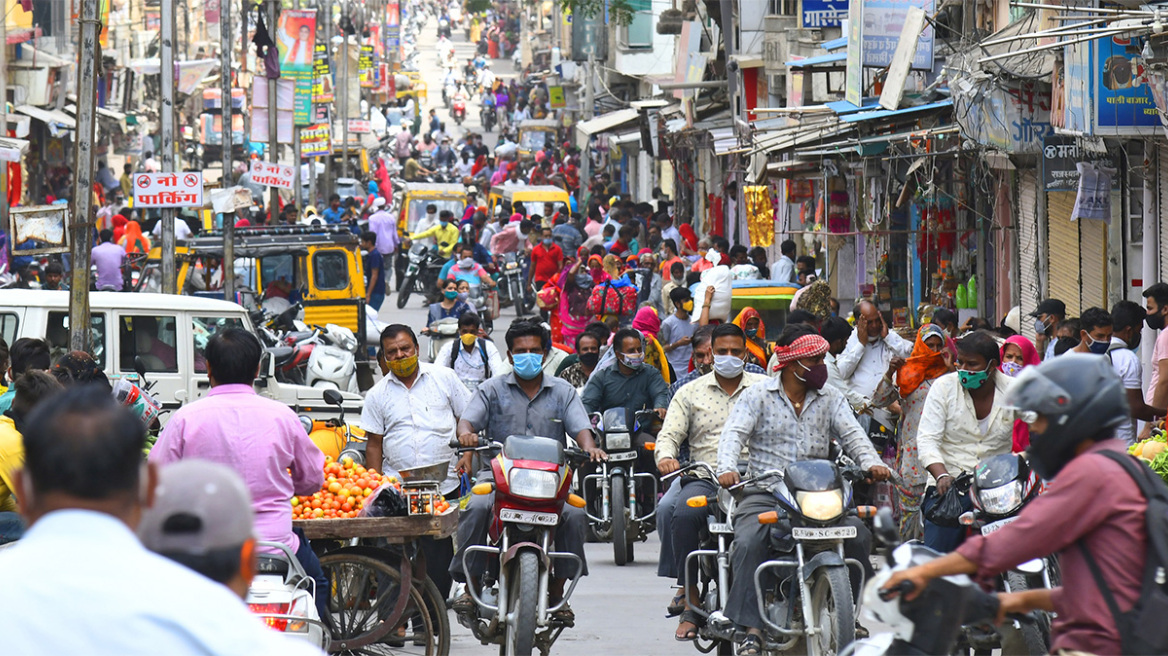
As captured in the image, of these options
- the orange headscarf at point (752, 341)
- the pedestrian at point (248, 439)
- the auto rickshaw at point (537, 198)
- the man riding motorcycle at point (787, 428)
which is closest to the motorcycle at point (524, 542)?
the man riding motorcycle at point (787, 428)

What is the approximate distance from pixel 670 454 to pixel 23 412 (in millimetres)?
3009

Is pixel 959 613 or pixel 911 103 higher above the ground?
pixel 911 103

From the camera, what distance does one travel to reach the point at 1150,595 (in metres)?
4.13

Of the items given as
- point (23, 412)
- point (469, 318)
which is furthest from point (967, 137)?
point (23, 412)

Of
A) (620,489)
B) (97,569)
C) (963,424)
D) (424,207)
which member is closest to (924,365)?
(620,489)

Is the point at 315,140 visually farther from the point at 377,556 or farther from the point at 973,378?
the point at 973,378

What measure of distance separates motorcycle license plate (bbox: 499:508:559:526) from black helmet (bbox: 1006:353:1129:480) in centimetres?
366

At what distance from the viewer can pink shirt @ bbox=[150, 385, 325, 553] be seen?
630 centimetres

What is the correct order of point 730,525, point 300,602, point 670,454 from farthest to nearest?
point 670,454 → point 730,525 → point 300,602

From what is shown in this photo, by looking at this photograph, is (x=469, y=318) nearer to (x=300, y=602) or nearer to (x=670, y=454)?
(x=670, y=454)

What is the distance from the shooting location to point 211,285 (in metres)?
21.7

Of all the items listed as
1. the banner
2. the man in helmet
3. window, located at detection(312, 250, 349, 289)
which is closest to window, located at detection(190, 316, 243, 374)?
window, located at detection(312, 250, 349, 289)

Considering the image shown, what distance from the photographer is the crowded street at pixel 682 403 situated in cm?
414

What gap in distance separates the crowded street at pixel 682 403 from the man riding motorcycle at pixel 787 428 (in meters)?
0.02
